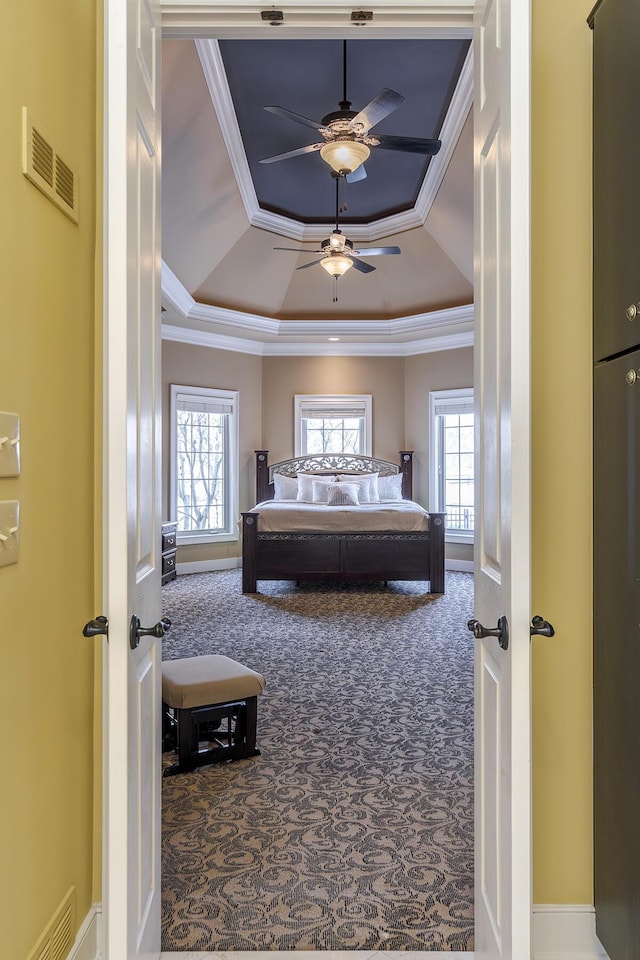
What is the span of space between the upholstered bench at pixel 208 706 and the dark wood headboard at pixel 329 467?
5971mm

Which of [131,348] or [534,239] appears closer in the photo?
[131,348]

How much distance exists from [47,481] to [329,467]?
25.7ft

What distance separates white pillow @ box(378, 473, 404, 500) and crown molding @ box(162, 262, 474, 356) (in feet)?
5.94

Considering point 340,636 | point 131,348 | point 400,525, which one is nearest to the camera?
point 131,348

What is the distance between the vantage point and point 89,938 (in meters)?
1.66

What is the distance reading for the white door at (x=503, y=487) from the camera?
1227 millimetres

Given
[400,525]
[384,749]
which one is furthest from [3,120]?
[400,525]

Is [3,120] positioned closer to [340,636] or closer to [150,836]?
[150,836]

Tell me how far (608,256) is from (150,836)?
1.80 m

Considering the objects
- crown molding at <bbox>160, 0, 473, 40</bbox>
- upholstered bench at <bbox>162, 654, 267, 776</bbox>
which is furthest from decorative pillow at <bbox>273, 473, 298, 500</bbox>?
crown molding at <bbox>160, 0, 473, 40</bbox>

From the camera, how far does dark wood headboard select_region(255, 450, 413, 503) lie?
908 cm

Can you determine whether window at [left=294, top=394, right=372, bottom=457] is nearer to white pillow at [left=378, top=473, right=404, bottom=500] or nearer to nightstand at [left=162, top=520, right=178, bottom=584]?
white pillow at [left=378, top=473, right=404, bottom=500]

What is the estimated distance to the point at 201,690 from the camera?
2.84 meters

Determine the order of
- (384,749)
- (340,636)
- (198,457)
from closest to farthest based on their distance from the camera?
(384,749) < (340,636) < (198,457)
